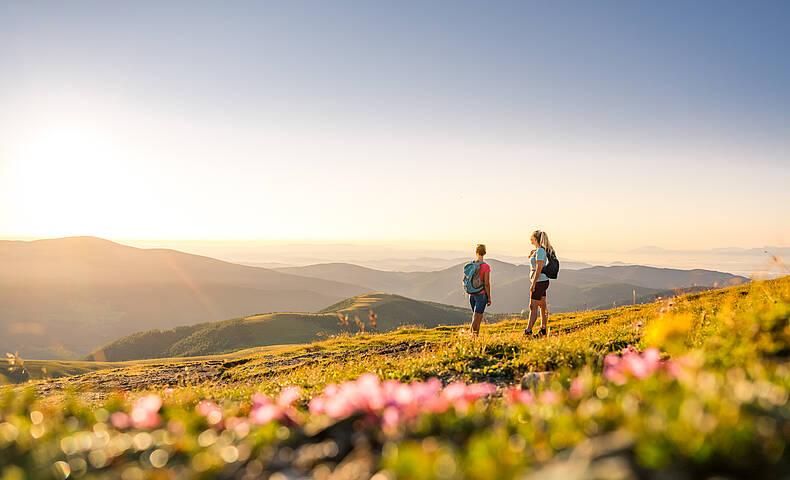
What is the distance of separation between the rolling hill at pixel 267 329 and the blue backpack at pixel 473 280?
6576 centimetres

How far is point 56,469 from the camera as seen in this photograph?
3369mm

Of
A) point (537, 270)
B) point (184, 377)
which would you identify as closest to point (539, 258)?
point (537, 270)

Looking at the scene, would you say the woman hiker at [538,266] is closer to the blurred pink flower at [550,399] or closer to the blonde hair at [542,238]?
the blonde hair at [542,238]

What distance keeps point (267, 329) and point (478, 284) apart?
329 ft

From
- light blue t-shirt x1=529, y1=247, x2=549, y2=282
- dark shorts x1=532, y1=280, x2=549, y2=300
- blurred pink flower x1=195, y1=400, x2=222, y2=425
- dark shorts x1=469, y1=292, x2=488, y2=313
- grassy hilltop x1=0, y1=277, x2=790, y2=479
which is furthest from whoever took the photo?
dark shorts x1=469, y1=292, x2=488, y2=313

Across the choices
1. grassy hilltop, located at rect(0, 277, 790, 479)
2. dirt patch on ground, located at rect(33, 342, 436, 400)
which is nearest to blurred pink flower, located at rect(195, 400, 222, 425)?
grassy hilltop, located at rect(0, 277, 790, 479)

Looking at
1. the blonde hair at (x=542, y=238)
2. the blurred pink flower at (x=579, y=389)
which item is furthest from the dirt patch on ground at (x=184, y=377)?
the blurred pink flower at (x=579, y=389)

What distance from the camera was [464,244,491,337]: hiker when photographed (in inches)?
524

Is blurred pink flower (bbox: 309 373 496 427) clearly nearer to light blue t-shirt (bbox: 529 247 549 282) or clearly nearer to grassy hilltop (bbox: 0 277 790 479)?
grassy hilltop (bbox: 0 277 790 479)

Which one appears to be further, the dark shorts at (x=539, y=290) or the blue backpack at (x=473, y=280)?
the blue backpack at (x=473, y=280)

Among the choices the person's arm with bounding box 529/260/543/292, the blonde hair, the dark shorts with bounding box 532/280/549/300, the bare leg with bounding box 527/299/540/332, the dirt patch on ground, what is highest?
the blonde hair

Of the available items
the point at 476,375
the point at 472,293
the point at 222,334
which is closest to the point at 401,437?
the point at 476,375

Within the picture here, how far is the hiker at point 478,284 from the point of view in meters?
13.3

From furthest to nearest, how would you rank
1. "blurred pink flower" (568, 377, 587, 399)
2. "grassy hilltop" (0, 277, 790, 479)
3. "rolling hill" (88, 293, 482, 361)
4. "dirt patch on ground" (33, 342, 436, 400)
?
1. "rolling hill" (88, 293, 482, 361)
2. "dirt patch on ground" (33, 342, 436, 400)
3. "blurred pink flower" (568, 377, 587, 399)
4. "grassy hilltop" (0, 277, 790, 479)
